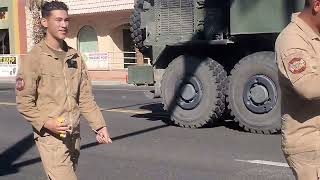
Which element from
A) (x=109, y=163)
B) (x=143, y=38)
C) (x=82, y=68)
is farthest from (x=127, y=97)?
(x=82, y=68)

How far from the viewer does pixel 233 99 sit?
10.3 m

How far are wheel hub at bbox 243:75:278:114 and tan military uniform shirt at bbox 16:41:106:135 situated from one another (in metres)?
6.02

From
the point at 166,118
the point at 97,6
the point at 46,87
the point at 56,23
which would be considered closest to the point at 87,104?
the point at 46,87

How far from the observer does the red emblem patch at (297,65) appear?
9.70 ft

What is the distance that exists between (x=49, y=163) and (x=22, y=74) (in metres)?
0.62

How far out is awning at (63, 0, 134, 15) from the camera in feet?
100.0

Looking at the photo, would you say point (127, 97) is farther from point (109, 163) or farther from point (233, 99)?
point (109, 163)

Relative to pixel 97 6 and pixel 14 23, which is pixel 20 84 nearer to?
pixel 97 6

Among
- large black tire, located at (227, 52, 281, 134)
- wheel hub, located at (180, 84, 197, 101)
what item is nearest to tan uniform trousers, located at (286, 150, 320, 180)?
large black tire, located at (227, 52, 281, 134)

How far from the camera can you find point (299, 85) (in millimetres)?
2957

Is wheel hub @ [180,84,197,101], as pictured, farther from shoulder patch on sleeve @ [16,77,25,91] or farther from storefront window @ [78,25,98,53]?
storefront window @ [78,25,98,53]

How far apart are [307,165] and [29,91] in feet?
6.34

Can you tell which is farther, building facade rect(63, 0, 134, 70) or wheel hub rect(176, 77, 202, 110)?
building facade rect(63, 0, 134, 70)

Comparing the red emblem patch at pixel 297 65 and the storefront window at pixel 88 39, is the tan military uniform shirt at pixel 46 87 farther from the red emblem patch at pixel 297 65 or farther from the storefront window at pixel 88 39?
the storefront window at pixel 88 39
